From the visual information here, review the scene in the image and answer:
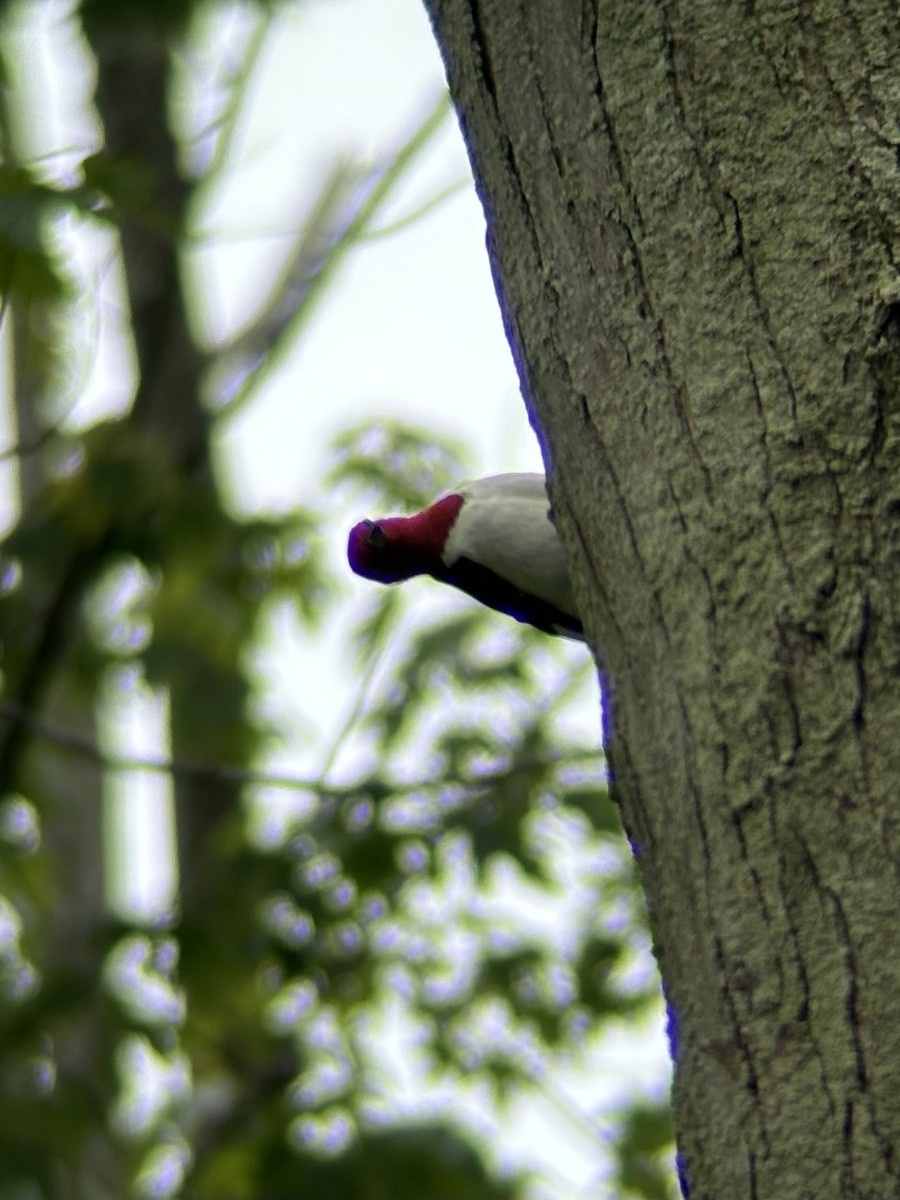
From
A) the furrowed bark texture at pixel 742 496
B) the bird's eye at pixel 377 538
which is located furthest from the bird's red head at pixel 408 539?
the furrowed bark texture at pixel 742 496

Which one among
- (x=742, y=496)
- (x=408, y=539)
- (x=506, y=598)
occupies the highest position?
(x=408, y=539)

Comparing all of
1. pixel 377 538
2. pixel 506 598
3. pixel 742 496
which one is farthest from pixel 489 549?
pixel 742 496

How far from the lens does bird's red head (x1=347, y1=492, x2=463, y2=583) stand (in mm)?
3057

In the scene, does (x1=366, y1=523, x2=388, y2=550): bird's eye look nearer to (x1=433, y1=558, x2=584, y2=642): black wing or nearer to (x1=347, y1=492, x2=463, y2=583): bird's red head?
(x1=347, y1=492, x2=463, y2=583): bird's red head

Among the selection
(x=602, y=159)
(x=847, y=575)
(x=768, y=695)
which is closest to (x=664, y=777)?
(x=768, y=695)

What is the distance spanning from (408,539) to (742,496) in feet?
4.13

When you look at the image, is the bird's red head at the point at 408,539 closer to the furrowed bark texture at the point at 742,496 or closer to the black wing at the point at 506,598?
the black wing at the point at 506,598

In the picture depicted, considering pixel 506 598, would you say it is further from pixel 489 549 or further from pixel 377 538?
pixel 377 538

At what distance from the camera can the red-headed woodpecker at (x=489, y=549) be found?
2844mm

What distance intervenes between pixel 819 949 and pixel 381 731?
101 inches

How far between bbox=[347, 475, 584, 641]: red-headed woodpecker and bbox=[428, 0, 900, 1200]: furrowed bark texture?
75 cm

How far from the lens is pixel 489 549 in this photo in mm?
2920

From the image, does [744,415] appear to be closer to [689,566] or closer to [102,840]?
[689,566]

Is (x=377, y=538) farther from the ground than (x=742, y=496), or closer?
farther from the ground
